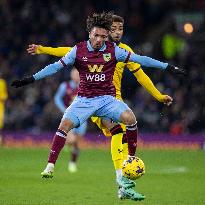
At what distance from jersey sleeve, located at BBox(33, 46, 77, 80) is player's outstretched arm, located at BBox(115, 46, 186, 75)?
1.92 feet

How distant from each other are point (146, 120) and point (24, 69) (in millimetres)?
3995

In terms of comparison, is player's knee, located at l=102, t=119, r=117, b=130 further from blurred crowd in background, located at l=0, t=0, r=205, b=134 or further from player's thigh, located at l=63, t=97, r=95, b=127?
blurred crowd in background, located at l=0, t=0, r=205, b=134

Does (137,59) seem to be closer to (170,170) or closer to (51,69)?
(51,69)

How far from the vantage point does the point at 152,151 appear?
22.8 metres

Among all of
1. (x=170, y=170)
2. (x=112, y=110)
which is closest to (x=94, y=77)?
(x=112, y=110)

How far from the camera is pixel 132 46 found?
87.6 ft

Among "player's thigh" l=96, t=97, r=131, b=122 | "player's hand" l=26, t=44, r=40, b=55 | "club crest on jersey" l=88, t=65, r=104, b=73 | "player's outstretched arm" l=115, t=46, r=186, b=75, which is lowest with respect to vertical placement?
"player's thigh" l=96, t=97, r=131, b=122

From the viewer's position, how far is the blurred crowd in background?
24469 mm

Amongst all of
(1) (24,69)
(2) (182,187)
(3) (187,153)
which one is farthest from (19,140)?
(2) (182,187)

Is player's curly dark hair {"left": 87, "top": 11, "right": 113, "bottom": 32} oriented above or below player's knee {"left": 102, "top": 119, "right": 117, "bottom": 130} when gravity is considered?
above

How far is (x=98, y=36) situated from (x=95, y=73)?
485 millimetres

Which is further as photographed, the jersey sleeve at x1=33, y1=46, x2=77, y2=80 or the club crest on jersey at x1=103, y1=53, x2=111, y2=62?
the club crest on jersey at x1=103, y1=53, x2=111, y2=62

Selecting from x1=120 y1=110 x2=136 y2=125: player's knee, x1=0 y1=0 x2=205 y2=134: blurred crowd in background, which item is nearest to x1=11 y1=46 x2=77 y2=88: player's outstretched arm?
x1=120 y1=110 x2=136 y2=125: player's knee

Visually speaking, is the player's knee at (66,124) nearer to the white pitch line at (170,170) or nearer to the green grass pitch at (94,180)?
the green grass pitch at (94,180)
